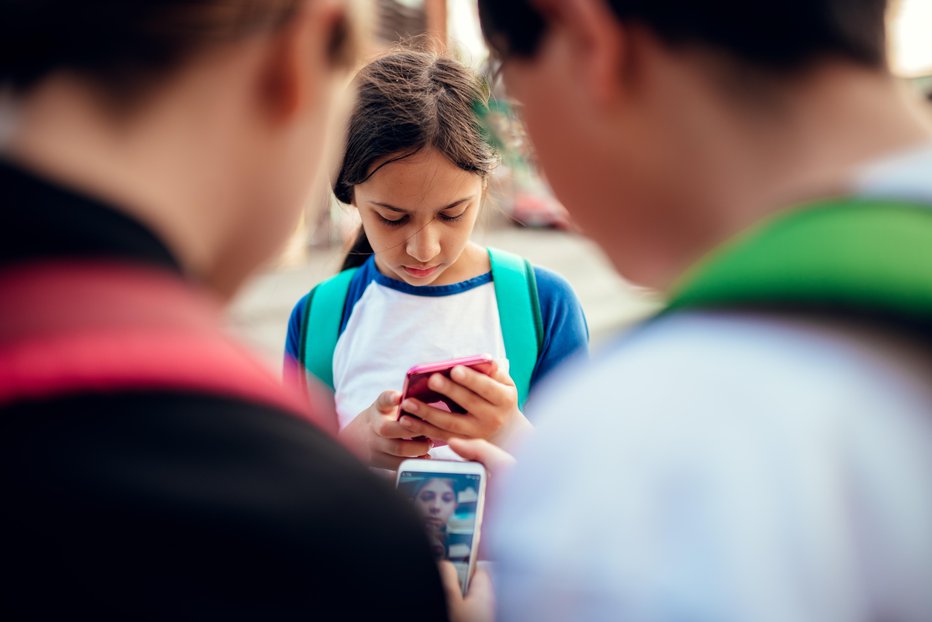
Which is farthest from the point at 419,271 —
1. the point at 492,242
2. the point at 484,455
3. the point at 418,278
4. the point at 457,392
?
the point at 492,242

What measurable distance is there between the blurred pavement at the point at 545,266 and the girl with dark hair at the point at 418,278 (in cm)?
290

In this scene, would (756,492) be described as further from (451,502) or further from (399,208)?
(399,208)

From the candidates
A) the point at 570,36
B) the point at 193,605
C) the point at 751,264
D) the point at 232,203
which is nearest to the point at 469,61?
the point at 570,36

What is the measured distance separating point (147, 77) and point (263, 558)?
16.6 inches

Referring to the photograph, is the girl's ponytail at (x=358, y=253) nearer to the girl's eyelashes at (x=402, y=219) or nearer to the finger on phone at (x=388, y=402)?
the girl's eyelashes at (x=402, y=219)

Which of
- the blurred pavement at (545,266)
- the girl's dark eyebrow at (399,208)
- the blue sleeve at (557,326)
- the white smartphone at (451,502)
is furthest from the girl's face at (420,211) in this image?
the blurred pavement at (545,266)

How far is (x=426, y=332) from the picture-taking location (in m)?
2.08

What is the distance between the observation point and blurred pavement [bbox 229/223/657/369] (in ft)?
24.2

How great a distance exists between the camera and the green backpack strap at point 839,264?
600mm

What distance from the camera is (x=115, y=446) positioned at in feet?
1.95

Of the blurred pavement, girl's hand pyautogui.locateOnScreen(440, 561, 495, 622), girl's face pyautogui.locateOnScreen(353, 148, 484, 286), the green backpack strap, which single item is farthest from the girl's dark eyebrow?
the blurred pavement

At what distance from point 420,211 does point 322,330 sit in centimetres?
40

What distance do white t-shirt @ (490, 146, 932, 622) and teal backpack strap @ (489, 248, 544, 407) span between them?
133 centimetres

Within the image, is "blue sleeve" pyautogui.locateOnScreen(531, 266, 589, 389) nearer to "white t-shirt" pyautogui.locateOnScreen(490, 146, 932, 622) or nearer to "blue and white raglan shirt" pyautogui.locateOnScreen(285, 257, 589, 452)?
"blue and white raglan shirt" pyautogui.locateOnScreen(285, 257, 589, 452)
